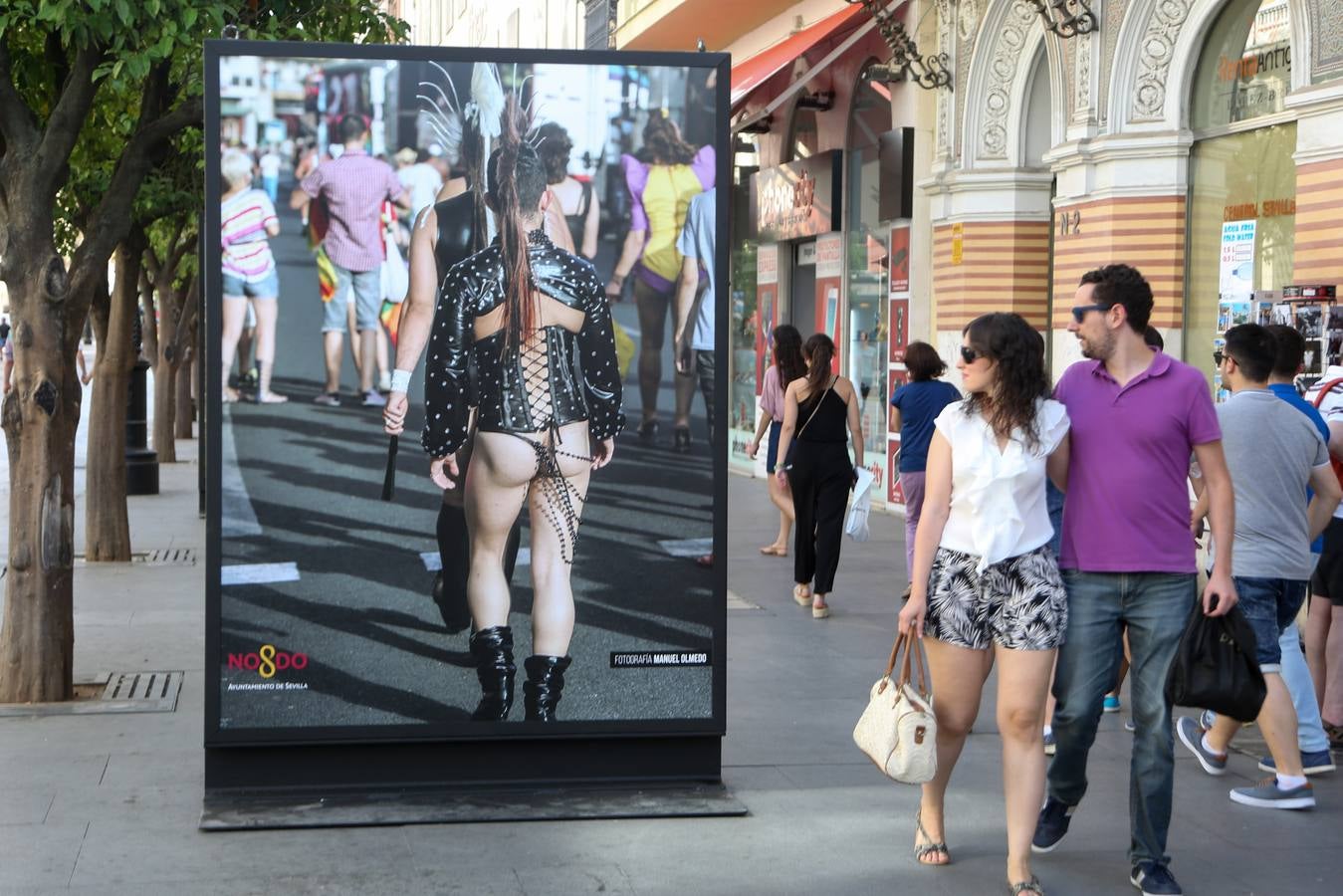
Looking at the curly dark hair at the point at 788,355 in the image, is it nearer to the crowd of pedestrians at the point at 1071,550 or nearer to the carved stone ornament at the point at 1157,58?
the carved stone ornament at the point at 1157,58

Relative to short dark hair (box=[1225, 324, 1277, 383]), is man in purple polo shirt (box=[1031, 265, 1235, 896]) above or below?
below

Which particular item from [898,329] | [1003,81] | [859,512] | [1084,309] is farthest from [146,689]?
[898,329]

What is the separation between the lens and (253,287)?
5.97m

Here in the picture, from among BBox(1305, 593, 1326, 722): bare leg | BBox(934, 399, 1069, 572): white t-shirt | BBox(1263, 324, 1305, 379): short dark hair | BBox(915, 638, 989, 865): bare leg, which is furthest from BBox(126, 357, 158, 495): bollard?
BBox(934, 399, 1069, 572): white t-shirt

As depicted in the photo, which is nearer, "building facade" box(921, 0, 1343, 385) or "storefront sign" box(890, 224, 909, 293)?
"building facade" box(921, 0, 1343, 385)

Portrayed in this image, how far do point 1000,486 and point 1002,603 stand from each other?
353 millimetres

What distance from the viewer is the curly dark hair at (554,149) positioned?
6035mm

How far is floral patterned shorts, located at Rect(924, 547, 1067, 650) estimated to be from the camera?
5.20 meters

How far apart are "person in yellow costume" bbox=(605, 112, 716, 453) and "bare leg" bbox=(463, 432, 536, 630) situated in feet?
1.58

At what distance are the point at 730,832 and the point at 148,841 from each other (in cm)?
195

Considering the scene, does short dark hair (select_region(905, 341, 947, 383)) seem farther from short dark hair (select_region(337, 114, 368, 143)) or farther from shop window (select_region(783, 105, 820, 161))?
shop window (select_region(783, 105, 820, 161))

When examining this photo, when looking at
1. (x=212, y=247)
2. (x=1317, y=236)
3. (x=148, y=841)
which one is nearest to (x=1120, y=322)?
(x=212, y=247)

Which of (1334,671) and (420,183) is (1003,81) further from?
(420,183)

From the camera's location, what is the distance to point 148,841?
5.79 metres
